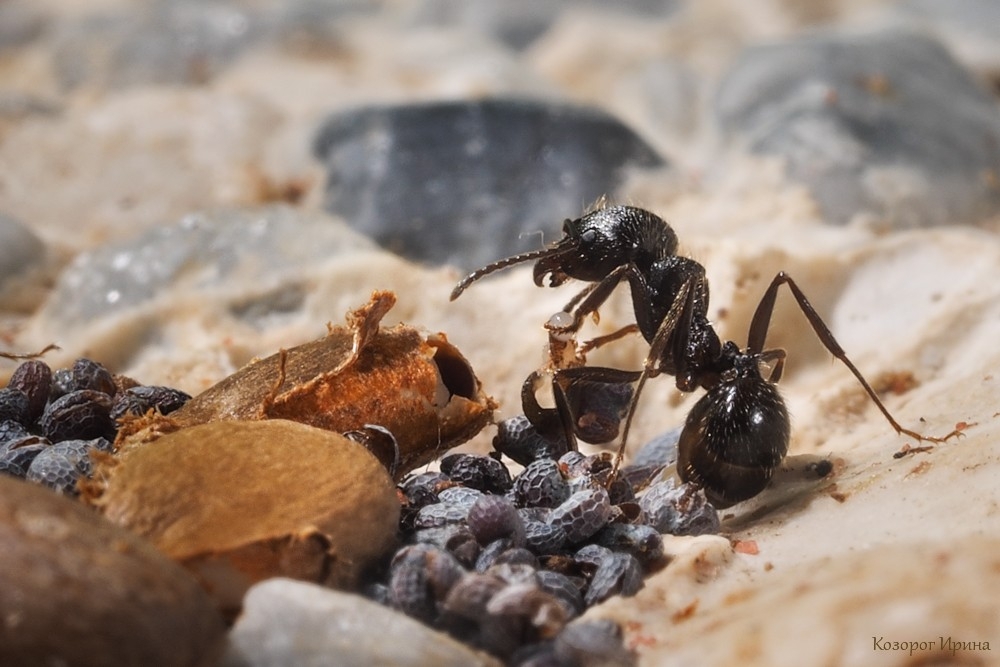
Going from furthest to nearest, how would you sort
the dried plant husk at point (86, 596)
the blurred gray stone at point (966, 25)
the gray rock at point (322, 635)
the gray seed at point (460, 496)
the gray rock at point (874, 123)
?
the blurred gray stone at point (966, 25), the gray rock at point (874, 123), the gray seed at point (460, 496), the gray rock at point (322, 635), the dried plant husk at point (86, 596)

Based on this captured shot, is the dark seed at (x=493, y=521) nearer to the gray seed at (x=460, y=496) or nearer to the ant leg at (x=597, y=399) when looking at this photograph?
the gray seed at (x=460, y=496)

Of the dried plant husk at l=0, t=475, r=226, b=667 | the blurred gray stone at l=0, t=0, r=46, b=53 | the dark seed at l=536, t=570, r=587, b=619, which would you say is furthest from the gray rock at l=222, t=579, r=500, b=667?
the blurred gray stone at l=0, t=0, r=46, b=53

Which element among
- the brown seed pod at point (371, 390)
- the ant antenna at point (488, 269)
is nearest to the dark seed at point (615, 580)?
the brown seed pod at point (371, 390)

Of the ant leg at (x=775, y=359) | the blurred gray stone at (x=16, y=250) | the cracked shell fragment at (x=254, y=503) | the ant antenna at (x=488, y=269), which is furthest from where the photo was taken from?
the blurred gray stone at (x=16, y=250)

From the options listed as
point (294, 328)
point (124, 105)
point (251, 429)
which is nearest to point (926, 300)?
point (294, 328)

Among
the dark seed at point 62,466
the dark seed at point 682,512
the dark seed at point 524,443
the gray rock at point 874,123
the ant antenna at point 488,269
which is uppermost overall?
the gray rock at point 874,123

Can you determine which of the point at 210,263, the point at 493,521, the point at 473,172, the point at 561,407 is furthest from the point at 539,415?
the point at 473,172

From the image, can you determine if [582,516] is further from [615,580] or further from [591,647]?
[591,647]

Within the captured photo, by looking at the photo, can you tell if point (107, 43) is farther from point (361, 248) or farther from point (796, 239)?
point (796, 239)
